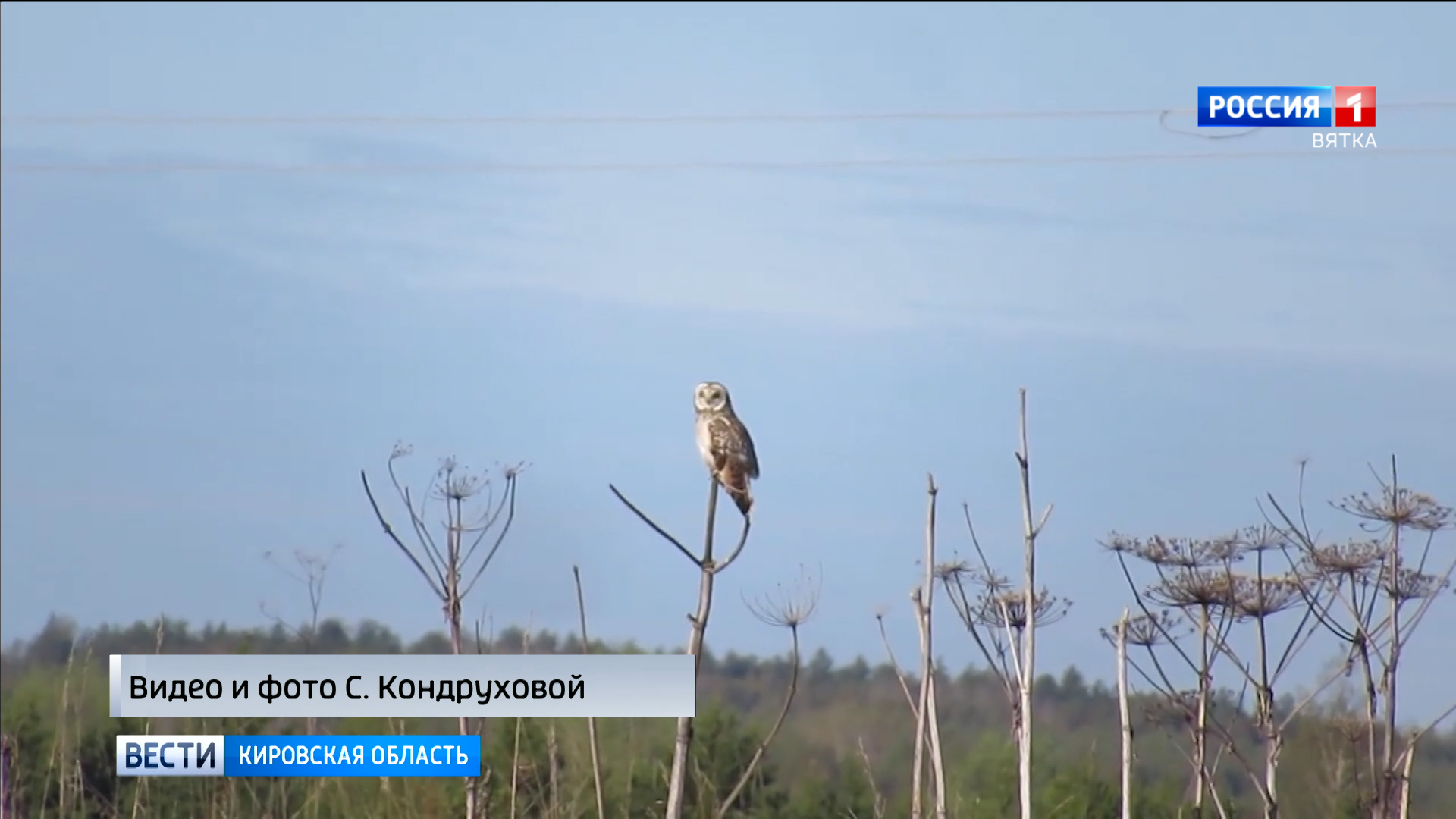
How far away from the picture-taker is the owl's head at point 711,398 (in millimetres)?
6043

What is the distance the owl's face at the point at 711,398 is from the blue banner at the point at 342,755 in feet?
4.82

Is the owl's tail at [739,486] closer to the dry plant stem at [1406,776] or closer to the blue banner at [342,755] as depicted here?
the blue banner at [342,755]

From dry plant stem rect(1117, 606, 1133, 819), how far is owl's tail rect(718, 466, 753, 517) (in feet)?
4.90

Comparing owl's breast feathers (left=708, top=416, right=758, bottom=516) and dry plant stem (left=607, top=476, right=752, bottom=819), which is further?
owl's breast feathers (left=708, top=416, right=758, bottom=516)

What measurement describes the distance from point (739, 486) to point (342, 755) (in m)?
1.92

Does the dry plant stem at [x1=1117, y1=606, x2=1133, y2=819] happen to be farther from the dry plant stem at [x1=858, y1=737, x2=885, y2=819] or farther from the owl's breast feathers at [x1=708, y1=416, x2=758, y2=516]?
the owl's breast feathers at [x1=708, y1=416, x2=758, y2=516]

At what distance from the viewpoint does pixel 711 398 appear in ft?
20.0

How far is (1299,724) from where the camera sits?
6859 mm

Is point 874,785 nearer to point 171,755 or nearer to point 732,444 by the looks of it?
point 732,444

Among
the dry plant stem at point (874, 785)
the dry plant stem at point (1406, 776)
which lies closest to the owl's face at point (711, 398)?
the dry plant stem at point (874, 785)

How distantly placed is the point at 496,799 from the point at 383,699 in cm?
173

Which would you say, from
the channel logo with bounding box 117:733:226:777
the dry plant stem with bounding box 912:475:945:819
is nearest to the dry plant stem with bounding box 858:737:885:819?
the dry plant stem with bounding box 912:475:945:819

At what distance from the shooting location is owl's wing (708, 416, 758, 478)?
19.1ft

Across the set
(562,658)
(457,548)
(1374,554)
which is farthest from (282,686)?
(1374,554)
